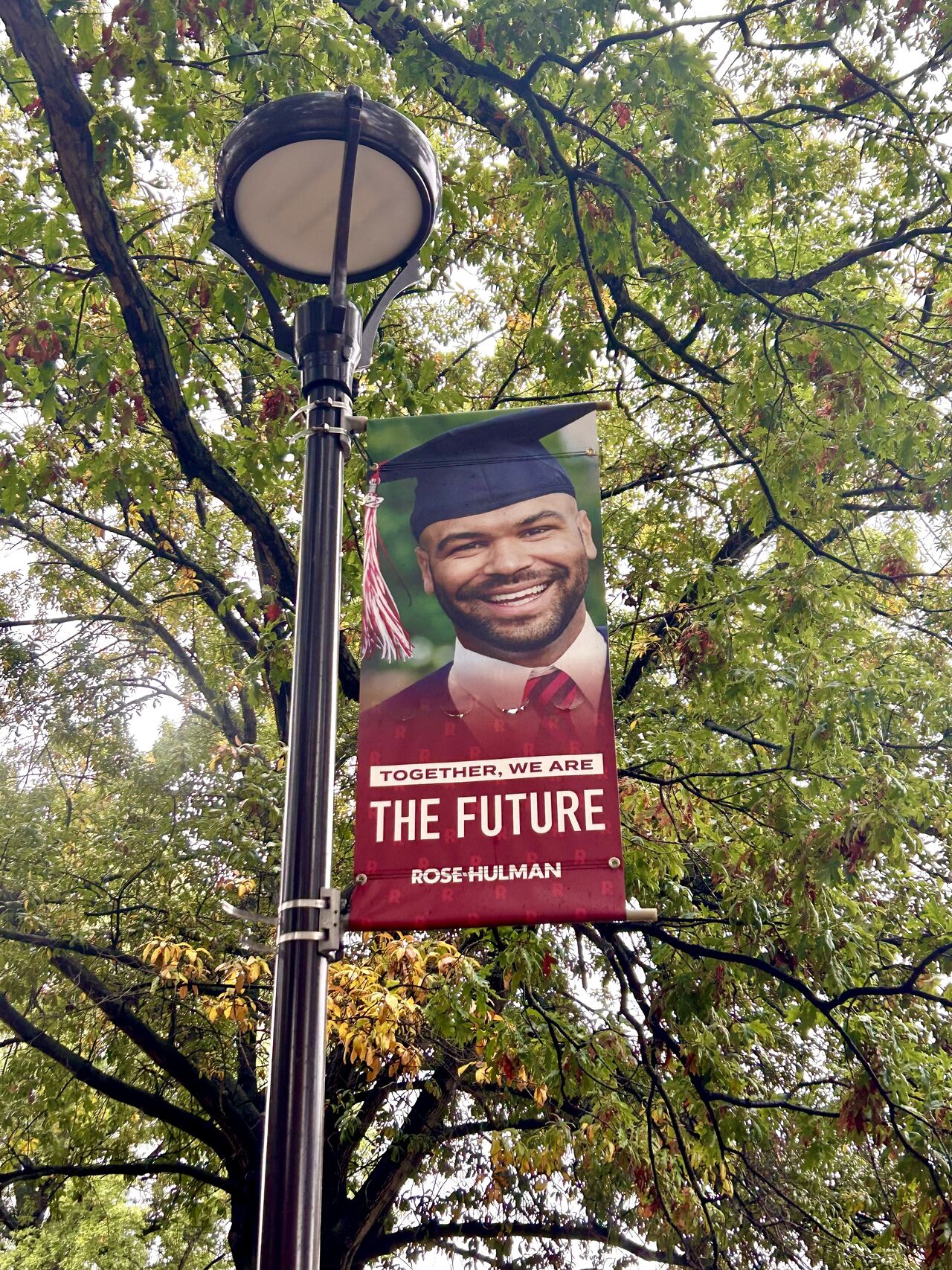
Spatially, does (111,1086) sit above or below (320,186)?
below

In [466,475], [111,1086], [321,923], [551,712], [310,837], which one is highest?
[466,475]

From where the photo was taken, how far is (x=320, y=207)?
2836 millimetres

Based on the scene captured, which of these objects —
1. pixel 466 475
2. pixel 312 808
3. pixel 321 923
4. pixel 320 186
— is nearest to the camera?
pixel 321 923

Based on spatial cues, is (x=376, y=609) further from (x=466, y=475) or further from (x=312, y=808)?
(x=312, y=808)

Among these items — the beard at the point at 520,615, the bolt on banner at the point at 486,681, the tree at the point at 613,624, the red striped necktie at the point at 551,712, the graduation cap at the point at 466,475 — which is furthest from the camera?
the tree at the point at 613,624

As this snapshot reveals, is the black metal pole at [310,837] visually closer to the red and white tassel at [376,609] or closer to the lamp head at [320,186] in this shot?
the lamp head at [320,186]

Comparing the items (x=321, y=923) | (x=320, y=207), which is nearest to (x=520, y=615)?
(x=321, y=923)

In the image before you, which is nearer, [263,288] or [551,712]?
[551,712]

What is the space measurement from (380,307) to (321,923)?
1.83 metres

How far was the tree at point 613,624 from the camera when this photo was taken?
5660mm

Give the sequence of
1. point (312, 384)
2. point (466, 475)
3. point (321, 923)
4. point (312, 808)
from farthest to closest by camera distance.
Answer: point (466, 475) → point (312, 384) → point (312, 808) → point (321, 923)

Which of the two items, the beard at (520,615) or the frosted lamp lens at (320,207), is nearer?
the frosted lamp lens at (320,207)

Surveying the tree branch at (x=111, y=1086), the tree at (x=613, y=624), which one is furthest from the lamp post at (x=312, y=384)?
the tree branch at (x=111, y=1086)

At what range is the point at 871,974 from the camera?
22.5 ft
